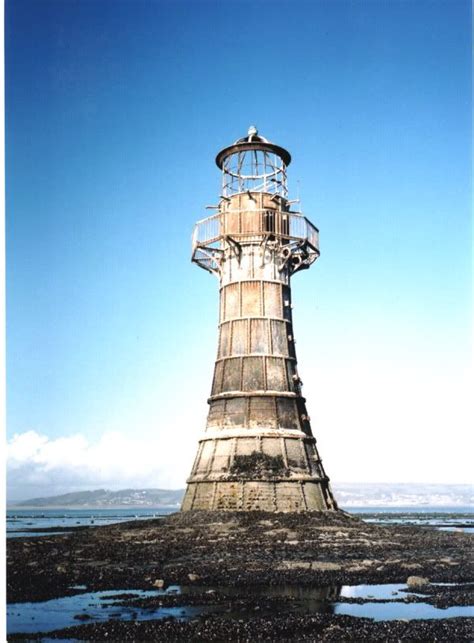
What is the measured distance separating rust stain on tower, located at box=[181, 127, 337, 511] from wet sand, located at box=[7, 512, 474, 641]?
188 centimetres

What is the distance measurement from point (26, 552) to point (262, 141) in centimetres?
2395

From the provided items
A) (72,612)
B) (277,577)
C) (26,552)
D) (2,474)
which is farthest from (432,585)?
(26,552)

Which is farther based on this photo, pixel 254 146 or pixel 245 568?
pixel 254 146

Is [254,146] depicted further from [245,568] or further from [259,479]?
[245,568]

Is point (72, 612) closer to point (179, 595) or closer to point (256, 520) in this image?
point (179, 595)

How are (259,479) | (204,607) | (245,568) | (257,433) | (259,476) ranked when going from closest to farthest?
(204,607) < (245,568) < (259,479) < (259,476) < (257,433)

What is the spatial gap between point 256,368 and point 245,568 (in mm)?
15251

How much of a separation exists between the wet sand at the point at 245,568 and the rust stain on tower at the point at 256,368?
74.0 inches

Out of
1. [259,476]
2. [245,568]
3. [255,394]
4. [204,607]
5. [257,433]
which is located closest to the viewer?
[204,607]

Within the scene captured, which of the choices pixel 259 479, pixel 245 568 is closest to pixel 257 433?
pixel 259 479

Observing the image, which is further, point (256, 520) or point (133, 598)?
point (256, 520)

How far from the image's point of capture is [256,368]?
3241 cm

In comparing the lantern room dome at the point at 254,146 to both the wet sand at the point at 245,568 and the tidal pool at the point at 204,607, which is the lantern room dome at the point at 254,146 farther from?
the tidal pool at the point at 204,607

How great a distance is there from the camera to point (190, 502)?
101ft
